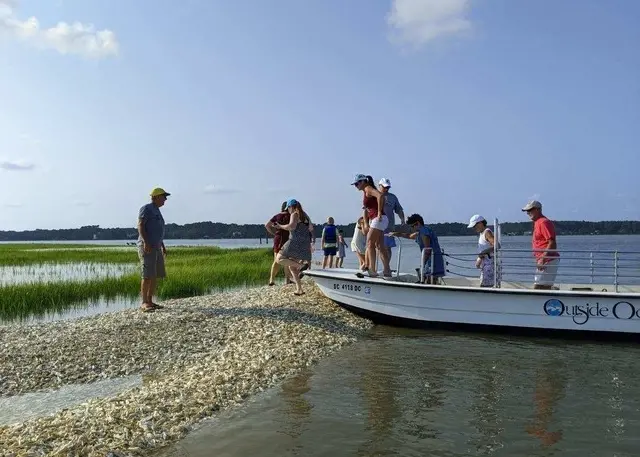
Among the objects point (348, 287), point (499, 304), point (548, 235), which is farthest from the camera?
point (348, 287)

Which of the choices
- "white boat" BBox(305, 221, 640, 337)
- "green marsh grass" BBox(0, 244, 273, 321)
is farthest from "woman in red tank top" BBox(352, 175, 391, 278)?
"green marsh grass" BBox(0, 244, 273, 321)

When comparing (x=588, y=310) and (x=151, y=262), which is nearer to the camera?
(x=588, y=310)

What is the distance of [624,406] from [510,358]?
234cm

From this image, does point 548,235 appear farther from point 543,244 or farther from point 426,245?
point 426,245

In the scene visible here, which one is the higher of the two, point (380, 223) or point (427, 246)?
point (380, 223)

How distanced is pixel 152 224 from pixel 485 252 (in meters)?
5.96

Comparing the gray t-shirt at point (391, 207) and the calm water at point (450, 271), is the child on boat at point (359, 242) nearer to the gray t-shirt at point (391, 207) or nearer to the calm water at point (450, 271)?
the calm water at point (450, 271)

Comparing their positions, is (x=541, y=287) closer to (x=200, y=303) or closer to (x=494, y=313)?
(x=494, y=313)

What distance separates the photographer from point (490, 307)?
9.93 m

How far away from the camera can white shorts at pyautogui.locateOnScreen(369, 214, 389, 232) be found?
1052 cm

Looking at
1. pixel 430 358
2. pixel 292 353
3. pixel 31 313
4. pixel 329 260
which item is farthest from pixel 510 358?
pixel 31 313

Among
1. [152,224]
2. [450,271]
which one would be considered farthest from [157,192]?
[450,271]

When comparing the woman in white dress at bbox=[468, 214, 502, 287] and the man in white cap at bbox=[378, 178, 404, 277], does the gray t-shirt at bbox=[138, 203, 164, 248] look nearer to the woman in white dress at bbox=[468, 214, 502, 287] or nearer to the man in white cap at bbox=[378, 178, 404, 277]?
the man in white cap at bbox=[378, 178, 404, 277]

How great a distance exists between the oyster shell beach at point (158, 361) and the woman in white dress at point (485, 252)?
7.68 ft
